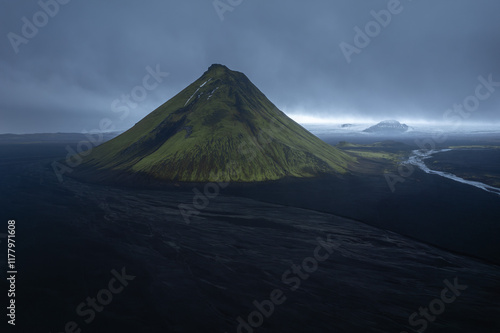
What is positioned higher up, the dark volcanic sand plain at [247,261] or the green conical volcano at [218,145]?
the green conical volcano at [218,145]

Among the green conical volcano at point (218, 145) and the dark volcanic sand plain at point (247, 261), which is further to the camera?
the green conical volcano at point (218, 145)

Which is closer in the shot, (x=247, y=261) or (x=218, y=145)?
(x=247, y=261)

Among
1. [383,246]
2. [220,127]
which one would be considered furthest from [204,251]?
[220,127]

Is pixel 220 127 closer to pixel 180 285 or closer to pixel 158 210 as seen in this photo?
pixel 158 210

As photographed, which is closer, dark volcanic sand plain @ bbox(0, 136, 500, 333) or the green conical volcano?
dark volcanic sand plain @ bbox(0, 136, 500, 333)

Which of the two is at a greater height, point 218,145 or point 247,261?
point 218,145
